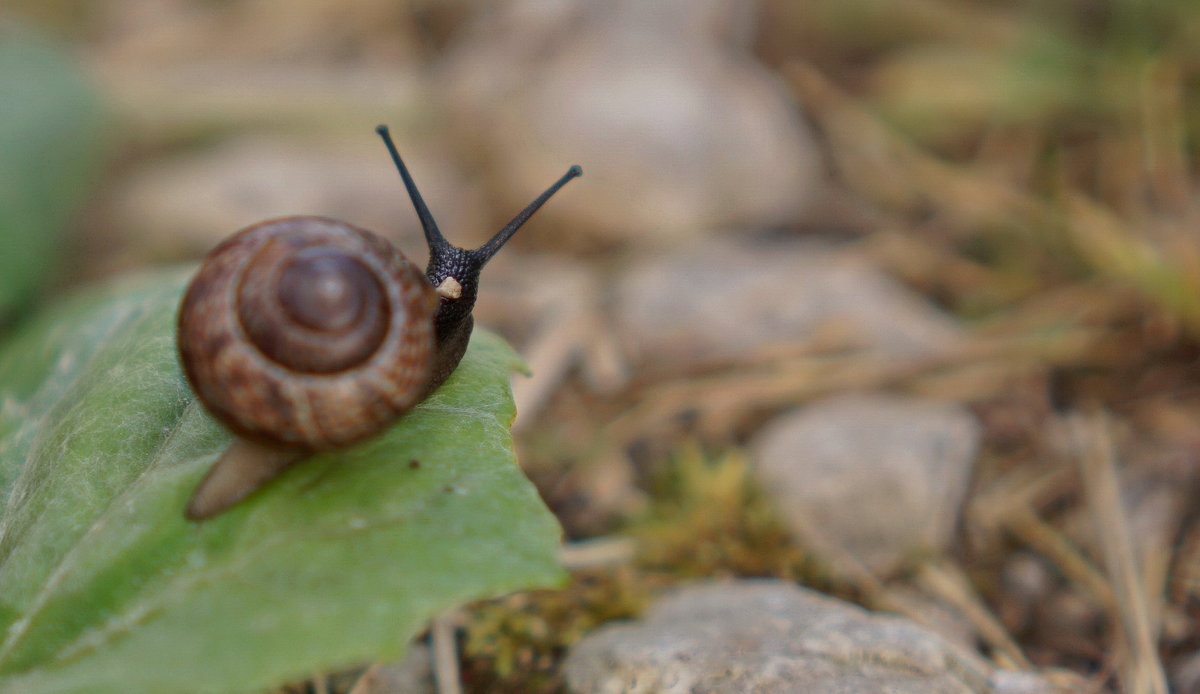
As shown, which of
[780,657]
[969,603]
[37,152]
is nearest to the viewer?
[780,657]

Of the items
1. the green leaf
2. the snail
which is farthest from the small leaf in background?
the snail

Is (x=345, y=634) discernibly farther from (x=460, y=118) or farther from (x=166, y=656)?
(x=460, y=118)

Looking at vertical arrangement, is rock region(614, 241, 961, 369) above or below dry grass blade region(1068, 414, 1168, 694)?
above

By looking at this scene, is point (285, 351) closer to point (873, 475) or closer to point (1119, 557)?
point (873, 475)

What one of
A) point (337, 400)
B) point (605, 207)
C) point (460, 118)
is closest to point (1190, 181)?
point (605, 207)

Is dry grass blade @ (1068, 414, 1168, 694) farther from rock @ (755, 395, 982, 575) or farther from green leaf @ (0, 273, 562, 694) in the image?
green leaf @ (0, 273, 562, 694)

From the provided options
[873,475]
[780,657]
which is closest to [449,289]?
[780,657]
